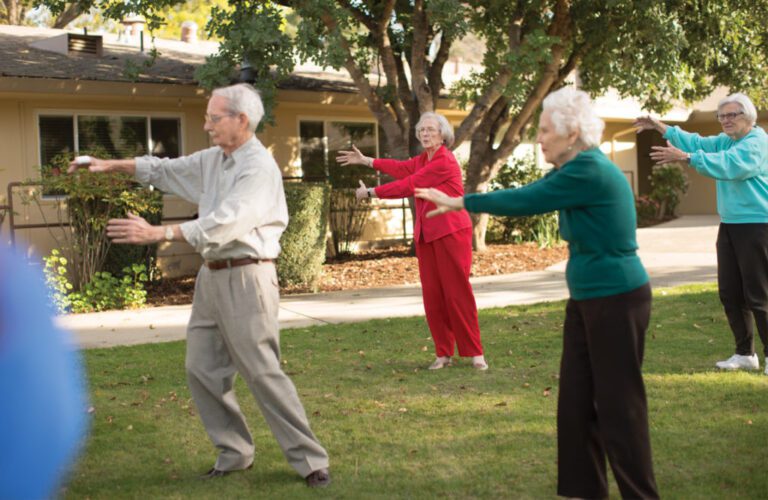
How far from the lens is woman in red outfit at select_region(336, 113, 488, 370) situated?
7.46 metres

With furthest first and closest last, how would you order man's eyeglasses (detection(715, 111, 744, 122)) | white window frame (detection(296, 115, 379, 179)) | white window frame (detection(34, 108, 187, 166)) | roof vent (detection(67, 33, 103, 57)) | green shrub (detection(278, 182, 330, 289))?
white window frame (detection(296, 115, 379, 179))
roof vent (detection(67, 33, 103, 57))
white window frame (detection(34, 108, 187, 166))
green shrub (detection(278, 182, 330, 289))
man's eyeglasses (detection(715, 111, 744, 122))

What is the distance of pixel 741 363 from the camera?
7.40 meters

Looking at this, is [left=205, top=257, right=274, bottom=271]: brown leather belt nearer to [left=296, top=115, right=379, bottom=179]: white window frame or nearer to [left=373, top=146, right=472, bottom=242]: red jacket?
[left=373, top=146, right=472, bottom=242]: red jacket

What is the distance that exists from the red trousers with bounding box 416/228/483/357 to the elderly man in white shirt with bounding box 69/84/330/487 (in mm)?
2833

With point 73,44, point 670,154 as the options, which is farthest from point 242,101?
point 73,44

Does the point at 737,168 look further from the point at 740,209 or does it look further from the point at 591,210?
the point at 591,210

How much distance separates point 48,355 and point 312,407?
357 cm

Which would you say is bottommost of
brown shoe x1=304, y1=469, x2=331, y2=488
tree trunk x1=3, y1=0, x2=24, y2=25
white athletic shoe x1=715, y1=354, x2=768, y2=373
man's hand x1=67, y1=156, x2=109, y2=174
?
brown shoe x1=304, y1=469, x2=331, y2=488

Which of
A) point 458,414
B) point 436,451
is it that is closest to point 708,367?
point 458,414

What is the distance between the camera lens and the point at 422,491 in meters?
4.83

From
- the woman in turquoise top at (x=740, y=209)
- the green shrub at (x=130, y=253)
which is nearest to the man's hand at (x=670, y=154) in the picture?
the woman in turquoise top at (x=740, y=209)

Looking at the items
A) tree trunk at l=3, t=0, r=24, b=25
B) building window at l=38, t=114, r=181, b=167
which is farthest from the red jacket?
tree trunk at l=3, t=0, r=24, b=25

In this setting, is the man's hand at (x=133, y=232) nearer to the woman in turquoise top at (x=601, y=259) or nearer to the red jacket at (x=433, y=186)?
the woman in turquoise top at (x=601, y=259)

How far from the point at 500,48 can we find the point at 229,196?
42.9 ft
